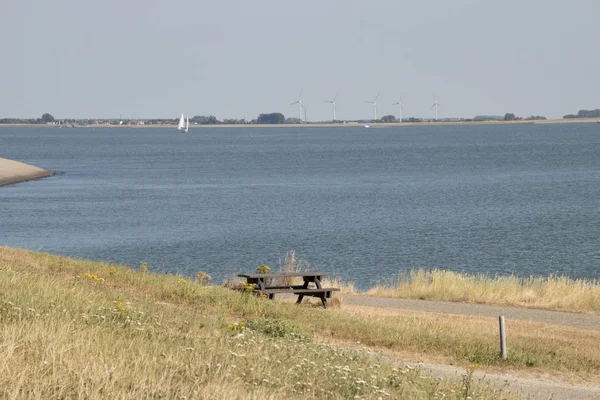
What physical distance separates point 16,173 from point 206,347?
86754 millimetres

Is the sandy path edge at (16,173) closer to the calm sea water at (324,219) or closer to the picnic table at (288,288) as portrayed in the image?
the calm sea water at (324,219)

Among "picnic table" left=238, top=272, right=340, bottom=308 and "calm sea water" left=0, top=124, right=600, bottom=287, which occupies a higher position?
"picnic table" left=238, top=272, right=340, bottom=308

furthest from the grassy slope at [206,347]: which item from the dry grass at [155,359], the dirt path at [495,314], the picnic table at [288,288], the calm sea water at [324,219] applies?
the calm sea water at [324,219]

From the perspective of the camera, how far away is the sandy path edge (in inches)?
3504

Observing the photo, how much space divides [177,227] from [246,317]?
33721 mm

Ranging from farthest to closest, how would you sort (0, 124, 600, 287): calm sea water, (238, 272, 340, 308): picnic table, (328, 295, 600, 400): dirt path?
(0, 124, 600, 287): calm sea water
(238, 272, 340, 308): picnic table
(328, 295, 600, 400): dirt path

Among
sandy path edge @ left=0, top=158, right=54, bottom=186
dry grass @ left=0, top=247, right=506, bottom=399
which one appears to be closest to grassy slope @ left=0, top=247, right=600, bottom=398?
dry grass @ left=0, top=247, right=506, bottom=399

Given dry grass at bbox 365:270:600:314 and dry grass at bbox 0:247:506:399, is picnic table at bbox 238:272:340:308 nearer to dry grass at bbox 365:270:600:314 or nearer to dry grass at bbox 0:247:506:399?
dry grass at bbox 365:270:600:314

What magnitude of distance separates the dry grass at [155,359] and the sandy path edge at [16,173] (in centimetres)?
7622

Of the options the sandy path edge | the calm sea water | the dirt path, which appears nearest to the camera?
the dirt path

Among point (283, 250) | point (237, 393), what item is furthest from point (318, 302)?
point (283, 250)

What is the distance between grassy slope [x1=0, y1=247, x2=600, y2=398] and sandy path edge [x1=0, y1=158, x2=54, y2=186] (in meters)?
72.4

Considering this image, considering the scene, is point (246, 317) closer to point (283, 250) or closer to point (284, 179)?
point (283, 250)

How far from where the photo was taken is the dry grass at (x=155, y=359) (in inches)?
328
